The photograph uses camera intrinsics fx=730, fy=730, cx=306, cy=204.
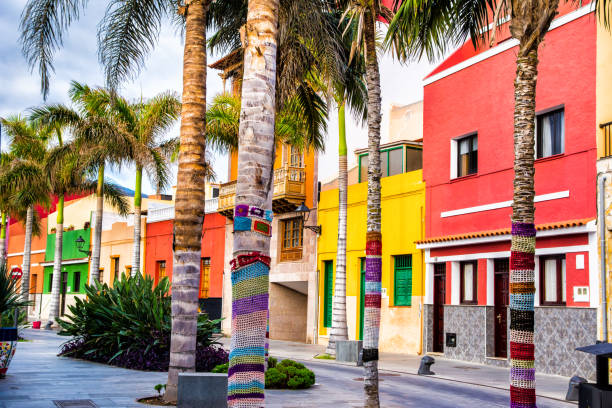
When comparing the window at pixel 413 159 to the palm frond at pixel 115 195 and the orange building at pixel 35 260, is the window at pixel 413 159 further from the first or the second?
the orange building at pixel 35 260

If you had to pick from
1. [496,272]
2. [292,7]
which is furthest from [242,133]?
[496,272]

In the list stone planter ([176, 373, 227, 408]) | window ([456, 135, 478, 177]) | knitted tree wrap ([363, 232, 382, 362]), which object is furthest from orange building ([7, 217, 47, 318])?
stone planter ([176, 373, 227, 408])

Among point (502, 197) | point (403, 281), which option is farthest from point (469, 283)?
point (403, 281)

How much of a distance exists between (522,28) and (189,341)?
6824mm

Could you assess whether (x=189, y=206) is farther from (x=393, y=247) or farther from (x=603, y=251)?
(x=393, y=247)

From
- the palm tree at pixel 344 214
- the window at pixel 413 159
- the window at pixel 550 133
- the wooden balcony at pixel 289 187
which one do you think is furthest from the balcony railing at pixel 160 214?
the window at pixel 550 133

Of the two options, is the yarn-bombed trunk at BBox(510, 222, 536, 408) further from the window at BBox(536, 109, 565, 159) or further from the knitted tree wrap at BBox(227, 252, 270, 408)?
the window at BBox(536, 109, 565, 159)

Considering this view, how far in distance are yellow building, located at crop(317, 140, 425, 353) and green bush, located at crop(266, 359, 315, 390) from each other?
1113cm

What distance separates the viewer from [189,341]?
37.8 feet

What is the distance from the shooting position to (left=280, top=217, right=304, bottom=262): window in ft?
108

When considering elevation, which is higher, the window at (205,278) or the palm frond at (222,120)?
the palm frond at (222,120)

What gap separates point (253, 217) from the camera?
273 inches

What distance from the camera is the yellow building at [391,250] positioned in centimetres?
2555

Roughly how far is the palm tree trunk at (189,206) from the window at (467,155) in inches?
522
